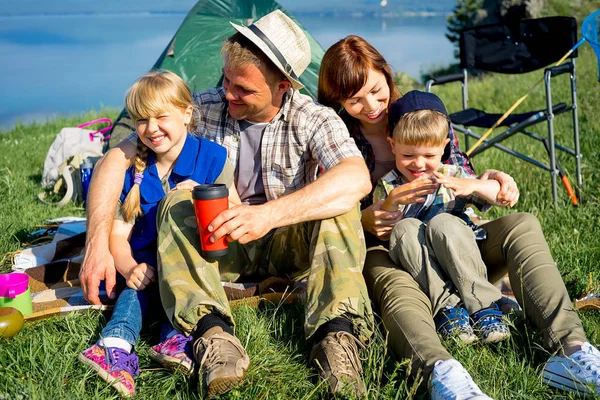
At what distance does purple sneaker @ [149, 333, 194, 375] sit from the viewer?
2.44 m

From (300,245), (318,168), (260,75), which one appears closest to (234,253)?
(300,245)

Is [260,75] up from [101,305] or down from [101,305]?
up

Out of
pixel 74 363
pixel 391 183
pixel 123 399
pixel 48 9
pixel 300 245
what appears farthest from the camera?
pixel 48 9

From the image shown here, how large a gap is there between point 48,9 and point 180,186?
130955 mm

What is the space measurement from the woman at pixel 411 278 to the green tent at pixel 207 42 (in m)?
2.64

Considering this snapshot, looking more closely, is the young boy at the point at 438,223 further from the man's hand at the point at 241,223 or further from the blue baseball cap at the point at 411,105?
the man's hand at the point at 241,223

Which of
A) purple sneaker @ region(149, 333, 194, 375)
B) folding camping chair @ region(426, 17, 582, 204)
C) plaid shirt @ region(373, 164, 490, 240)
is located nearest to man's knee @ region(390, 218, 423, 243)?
plaid shirt @ region(373, 164, 490, 240)

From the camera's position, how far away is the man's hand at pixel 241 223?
2.52 m

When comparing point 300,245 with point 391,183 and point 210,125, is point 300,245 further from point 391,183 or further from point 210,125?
point 210,125

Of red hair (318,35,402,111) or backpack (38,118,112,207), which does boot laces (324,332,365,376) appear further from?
backpack (38,118,112,207)

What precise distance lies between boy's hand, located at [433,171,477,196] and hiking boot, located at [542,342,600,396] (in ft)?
2.84

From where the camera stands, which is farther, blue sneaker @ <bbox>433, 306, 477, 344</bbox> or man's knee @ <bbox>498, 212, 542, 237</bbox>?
man's knee @ <bbox>498, 212, 542, 237</bbox>

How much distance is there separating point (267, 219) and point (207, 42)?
390cm

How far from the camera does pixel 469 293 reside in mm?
2760
